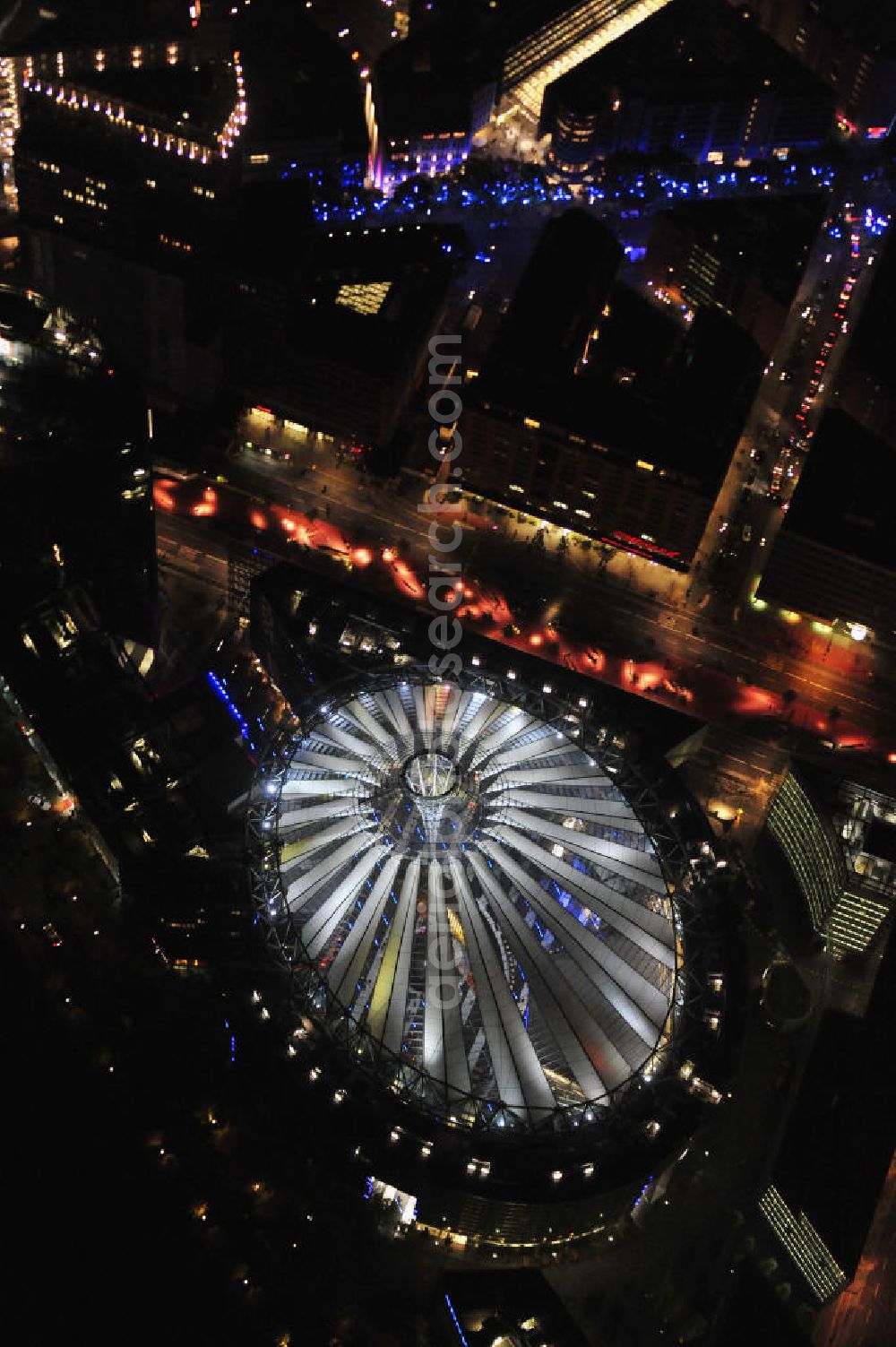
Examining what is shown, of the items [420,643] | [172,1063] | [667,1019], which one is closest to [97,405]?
[420,643]

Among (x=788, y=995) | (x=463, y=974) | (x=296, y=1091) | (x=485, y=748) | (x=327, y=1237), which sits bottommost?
(x=327, y=1237)

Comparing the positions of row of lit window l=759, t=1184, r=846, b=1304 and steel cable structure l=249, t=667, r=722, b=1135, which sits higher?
steel cable structure l=249, t=667, r=722, b=1135

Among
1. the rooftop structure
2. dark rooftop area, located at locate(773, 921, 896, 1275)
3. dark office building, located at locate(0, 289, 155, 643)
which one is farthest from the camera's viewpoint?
dark office building, located at locate(0, 289, 155, 643)

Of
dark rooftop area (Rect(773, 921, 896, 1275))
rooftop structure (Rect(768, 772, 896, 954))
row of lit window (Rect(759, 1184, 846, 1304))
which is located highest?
rooftop structure (Rect(768, 772, 896, 954))

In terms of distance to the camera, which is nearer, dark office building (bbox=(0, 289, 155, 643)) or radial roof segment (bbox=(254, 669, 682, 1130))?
radial roof segment (bbox=(254, 669, 682, 1130))

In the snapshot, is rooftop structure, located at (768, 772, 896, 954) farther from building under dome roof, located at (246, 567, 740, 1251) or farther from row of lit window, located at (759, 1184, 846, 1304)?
row of lit window, located at (759, 1184, 846, 1304)

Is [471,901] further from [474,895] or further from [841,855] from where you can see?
[841,855]

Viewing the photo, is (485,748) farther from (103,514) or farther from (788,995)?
(103,514)

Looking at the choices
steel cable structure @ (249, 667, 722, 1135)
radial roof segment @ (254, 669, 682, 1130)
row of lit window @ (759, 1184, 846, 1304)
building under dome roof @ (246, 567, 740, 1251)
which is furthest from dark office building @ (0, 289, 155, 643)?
row of lit window @ (759, 1184, 846, 1304)
